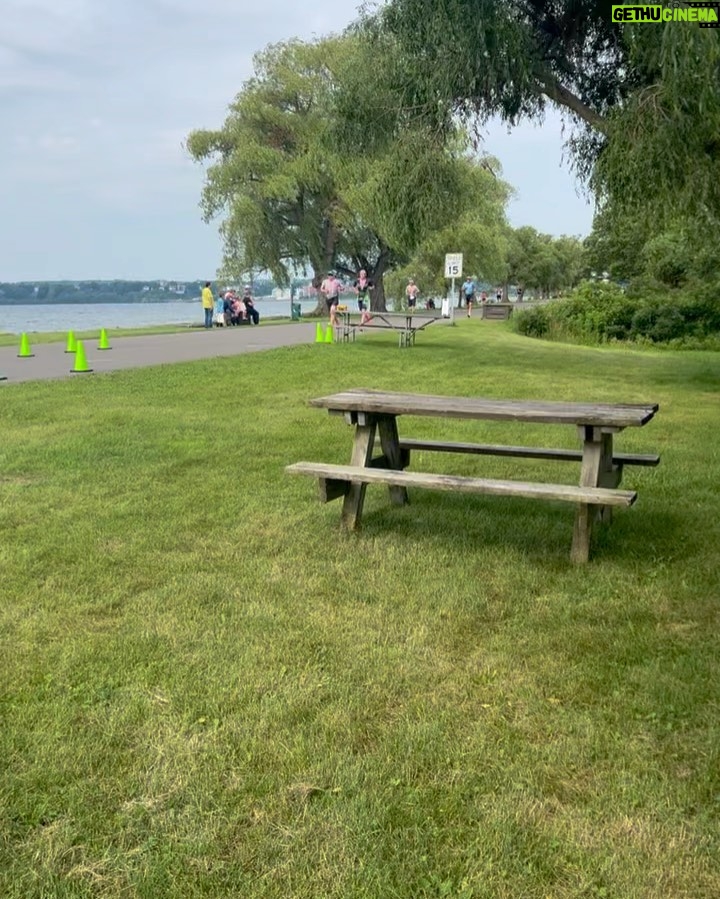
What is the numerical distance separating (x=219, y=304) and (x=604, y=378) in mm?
22248

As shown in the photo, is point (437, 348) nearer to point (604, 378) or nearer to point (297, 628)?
point (604, 378)

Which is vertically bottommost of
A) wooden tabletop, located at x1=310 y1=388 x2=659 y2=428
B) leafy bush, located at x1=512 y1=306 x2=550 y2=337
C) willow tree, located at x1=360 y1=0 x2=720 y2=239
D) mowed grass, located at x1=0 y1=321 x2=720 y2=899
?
leafy bush, located at x1=512 y1=306 x2=550 y2=337

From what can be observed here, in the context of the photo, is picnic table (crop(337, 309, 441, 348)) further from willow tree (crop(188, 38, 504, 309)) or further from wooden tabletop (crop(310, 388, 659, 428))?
wooden tabletop (crop(310, 388, 659, 428))

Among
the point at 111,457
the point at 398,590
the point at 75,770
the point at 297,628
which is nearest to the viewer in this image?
the point at 75,770

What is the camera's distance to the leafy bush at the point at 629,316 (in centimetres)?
2531

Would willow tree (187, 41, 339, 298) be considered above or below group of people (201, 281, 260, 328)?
above

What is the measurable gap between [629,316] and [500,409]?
78.0 ft

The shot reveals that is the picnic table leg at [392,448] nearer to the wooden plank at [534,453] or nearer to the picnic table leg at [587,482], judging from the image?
the wooden plank at [534,453]

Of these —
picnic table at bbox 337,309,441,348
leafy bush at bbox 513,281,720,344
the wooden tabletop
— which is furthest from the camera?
leafy bush at bbox 513,281,720,344

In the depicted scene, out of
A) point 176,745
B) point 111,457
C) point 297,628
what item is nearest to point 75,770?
point 176,745

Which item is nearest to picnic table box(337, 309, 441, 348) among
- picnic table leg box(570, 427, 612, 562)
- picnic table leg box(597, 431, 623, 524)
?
picnic table leg box(597, 431, 623, 524)

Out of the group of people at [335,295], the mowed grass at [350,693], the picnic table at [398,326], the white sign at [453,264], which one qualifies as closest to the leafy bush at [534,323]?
the white sign at [453,264]

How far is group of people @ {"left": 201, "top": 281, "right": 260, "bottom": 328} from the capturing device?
31594 mm

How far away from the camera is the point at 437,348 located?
760 inches
